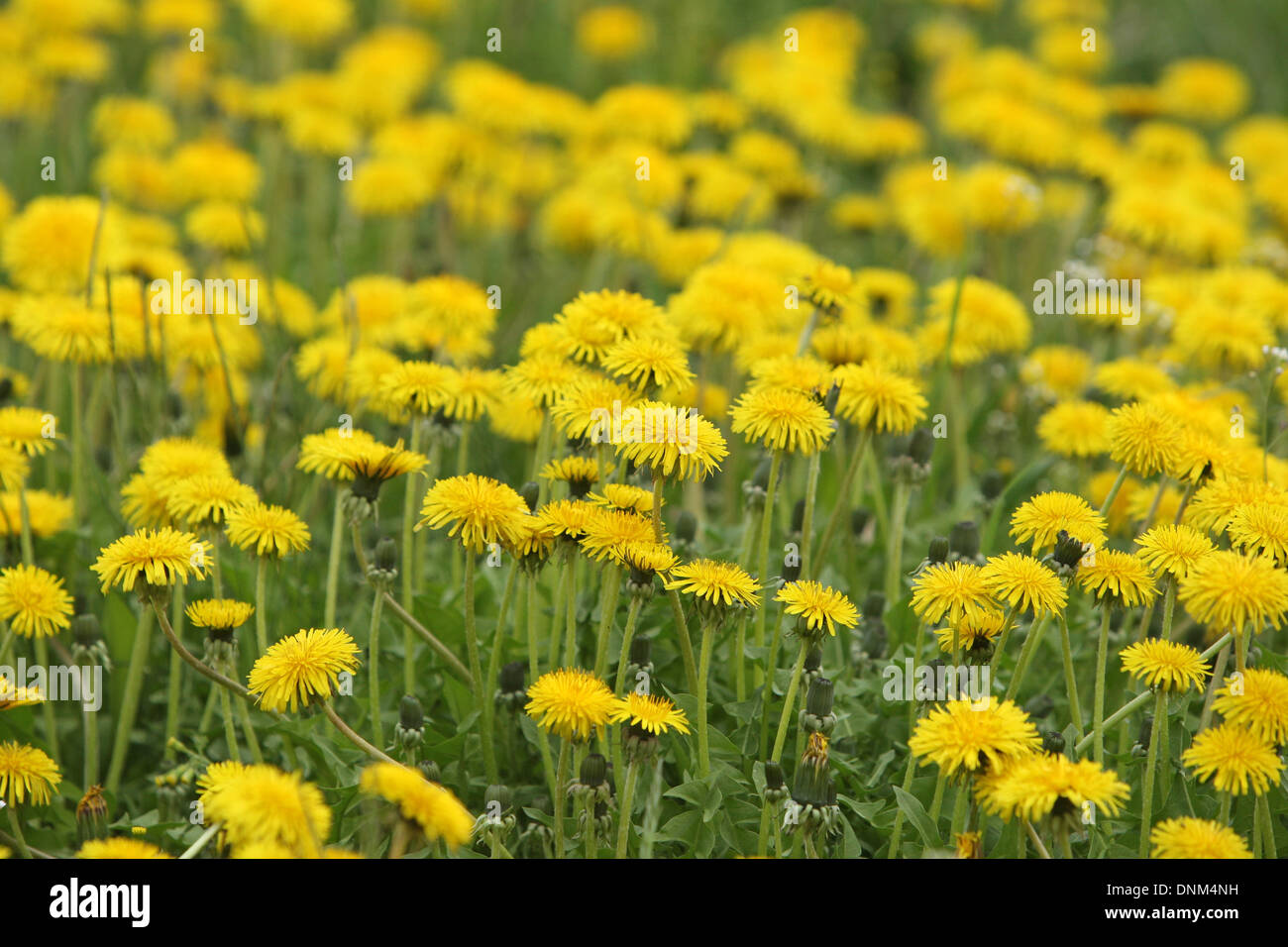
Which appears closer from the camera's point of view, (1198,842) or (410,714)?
(1198,842)

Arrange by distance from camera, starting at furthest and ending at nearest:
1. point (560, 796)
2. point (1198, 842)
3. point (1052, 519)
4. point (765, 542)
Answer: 1. point (765, 542)
2. point (1052, 519)
3. point (560, 796)
4. point (1198, 842)

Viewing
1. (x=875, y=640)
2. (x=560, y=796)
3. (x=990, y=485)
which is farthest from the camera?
(x=990, y=485)

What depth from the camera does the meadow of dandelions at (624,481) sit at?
7.88 feet

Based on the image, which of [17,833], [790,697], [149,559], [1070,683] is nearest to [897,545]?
[1070,683]

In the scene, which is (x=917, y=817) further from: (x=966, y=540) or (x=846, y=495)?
(x=846, y=495)

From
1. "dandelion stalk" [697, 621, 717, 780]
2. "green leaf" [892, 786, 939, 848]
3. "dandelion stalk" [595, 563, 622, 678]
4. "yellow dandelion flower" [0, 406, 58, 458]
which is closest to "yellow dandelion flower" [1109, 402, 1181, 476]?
"green leaf" [892, 786, 939, 848]

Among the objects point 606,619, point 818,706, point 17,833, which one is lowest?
point 17,833

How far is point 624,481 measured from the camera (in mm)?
2865

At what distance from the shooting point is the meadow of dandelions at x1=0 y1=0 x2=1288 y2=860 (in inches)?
94.6

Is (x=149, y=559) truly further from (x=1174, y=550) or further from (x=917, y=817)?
(x=1174, y=550)

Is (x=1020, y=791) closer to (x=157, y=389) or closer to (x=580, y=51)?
(x=157, y=389)

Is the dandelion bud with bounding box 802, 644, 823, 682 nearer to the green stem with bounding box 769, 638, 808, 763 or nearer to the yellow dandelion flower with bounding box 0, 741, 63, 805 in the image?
the green stem with bounding box 769, 638, 808, 763

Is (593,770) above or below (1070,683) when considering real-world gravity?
below
